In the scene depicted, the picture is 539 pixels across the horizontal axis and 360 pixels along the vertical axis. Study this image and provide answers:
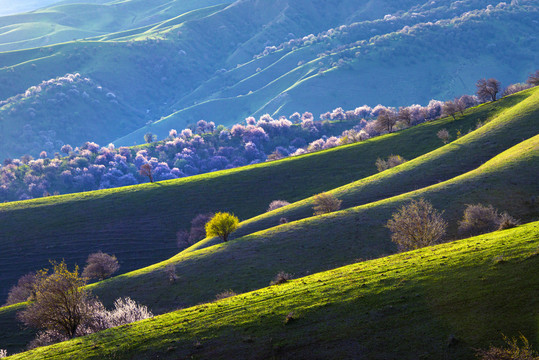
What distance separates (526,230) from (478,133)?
185ft

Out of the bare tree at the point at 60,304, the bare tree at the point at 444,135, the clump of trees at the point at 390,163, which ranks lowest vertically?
the bare tree at the point at 60,304

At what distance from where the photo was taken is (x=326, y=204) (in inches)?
2717

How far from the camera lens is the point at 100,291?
54.8 metres

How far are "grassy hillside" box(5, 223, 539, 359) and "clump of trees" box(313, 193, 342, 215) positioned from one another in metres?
35.7

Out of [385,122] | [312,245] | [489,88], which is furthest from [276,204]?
[489,88]

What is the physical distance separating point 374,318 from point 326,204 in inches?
1763

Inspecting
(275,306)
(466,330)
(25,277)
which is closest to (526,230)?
(466,330)

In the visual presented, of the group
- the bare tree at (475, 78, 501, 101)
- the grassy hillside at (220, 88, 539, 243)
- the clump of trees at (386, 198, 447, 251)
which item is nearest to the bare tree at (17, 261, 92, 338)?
the clump of trees at (386, 198, 447, 251)

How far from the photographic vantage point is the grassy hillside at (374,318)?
71.9ft

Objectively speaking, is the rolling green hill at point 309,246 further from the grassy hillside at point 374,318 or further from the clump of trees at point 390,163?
the clump of trees at point 390,163

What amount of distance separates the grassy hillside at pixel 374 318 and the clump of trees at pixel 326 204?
35.7m

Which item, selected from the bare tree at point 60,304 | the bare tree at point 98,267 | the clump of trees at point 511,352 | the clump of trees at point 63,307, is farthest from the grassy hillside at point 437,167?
the clump of trees at point 511,352

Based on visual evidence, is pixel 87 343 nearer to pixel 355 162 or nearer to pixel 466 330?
pixel 466 330

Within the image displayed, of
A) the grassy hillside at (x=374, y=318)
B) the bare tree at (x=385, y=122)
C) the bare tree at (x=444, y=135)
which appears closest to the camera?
the grassy hillside at (x=374, y=318)
